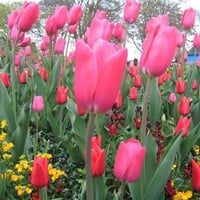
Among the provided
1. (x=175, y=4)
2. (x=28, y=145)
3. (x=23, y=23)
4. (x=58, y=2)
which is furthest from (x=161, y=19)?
(x=175, y=4)

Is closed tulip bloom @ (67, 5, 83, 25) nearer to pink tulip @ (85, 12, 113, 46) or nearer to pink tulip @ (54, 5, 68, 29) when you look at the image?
pink tulip @ (54, 5, 68, 29)

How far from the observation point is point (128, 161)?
134 cm

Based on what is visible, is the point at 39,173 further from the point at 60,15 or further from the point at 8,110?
the point at 60,15

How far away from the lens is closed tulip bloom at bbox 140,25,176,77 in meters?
1.44

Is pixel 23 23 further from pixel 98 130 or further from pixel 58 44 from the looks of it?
pixel 58 44

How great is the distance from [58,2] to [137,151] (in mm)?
26545

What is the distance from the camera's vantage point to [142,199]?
1683 millimetres

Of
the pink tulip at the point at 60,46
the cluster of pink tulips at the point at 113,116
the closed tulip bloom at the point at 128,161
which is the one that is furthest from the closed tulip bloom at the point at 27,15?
the pink tulip at the point at 60,46

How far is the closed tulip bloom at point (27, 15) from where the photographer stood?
8.46 ft

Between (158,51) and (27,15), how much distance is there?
4.43 feet

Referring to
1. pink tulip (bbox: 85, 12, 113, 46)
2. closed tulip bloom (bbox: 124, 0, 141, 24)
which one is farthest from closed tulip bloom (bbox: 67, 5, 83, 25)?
pink tulip (bbox: 85, 12, 113, 46)

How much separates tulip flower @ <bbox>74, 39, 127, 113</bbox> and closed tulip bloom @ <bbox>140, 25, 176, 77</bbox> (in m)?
0.38

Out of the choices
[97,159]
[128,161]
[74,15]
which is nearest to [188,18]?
[74,15]

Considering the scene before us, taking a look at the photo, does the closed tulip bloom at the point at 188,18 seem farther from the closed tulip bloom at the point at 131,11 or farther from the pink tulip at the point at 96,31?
the pink tulip at the point at 96,31
